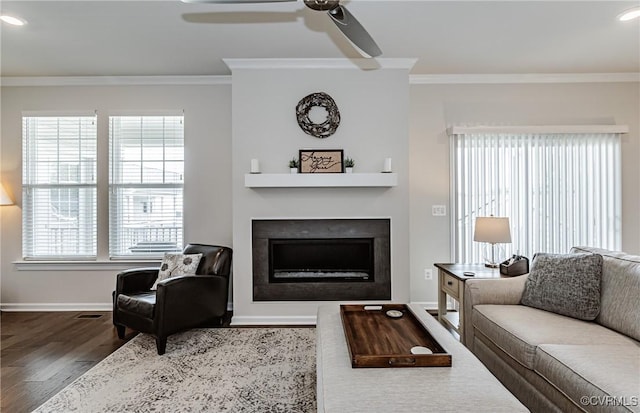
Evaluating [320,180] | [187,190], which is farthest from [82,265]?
[320,180]

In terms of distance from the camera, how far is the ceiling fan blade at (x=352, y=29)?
193cm

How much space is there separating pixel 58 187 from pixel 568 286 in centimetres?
504

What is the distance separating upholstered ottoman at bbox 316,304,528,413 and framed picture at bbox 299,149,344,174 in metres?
2.15

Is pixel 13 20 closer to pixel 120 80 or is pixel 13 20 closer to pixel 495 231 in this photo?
pixel 120 80

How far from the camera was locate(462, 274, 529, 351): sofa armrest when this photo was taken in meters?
2.59

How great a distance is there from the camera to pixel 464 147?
399 cm

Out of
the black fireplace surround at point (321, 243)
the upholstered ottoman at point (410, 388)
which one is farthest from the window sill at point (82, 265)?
the upholstered ottoman at point (410, 388)

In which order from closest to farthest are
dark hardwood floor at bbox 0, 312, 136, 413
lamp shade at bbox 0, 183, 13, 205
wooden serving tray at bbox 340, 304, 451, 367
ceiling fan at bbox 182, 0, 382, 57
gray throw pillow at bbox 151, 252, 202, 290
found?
wooden serving tray at bbox 340, 304, 451, 367 → ceiling fan at bbox 182, 0, 382, 57 → dark hardwood floor at bbox 0, 312, 136, 413 → gray throw pillow at bbox 151, 252, 202, 290 → lamp shade at bbox 0, 183, 13, 205

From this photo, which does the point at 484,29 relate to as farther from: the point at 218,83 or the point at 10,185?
the point at 10,185

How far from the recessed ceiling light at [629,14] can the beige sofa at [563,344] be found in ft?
6.04

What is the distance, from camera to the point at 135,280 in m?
3.38

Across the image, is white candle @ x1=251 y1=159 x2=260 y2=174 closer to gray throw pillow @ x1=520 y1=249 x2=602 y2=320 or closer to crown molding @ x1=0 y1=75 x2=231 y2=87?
crown molding @ x1=0 y1=75 x2=231 y2=87

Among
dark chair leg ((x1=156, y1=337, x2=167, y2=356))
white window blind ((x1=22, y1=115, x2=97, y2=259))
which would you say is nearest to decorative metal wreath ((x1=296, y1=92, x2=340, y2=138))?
dark chair leg ((x1=156, y1=337, x2=167, y2=356))

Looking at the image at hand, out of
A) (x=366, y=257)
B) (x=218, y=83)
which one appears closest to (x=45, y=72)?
(x=218, y=83)
